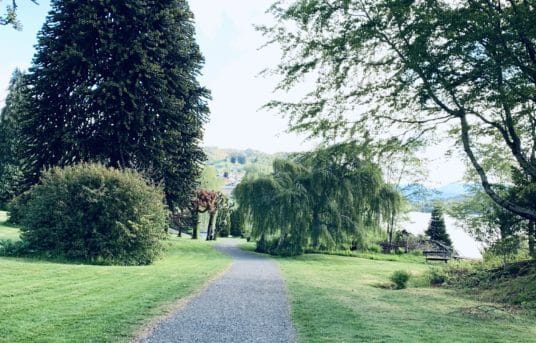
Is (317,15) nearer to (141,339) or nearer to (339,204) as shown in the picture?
(141,339)

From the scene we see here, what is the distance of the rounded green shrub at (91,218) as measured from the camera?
15188mm

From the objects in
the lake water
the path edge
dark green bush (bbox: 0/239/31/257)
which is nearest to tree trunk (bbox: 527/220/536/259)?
the path edge

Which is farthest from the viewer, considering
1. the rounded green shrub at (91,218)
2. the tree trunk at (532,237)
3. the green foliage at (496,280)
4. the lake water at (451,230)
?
the lake water at (451,230)

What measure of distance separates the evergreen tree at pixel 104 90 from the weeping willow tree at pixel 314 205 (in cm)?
693

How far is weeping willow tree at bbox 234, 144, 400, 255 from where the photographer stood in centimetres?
2420

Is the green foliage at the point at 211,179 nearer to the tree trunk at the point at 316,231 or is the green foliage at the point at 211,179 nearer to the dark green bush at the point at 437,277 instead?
the tree trunk at the point at 316,231

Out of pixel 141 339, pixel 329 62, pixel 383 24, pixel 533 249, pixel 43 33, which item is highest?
pixel 43 33

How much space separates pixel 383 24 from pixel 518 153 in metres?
4.73

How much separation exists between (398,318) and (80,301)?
5.59 metres

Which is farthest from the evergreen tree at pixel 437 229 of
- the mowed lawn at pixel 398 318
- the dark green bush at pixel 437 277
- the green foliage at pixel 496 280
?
the mowed lawn at pixel 398 318

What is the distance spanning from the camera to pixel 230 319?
6.61m

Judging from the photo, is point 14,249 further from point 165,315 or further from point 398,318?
point 398,318

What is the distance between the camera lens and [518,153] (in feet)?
34.1

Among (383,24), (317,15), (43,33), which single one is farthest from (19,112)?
(383,24)
